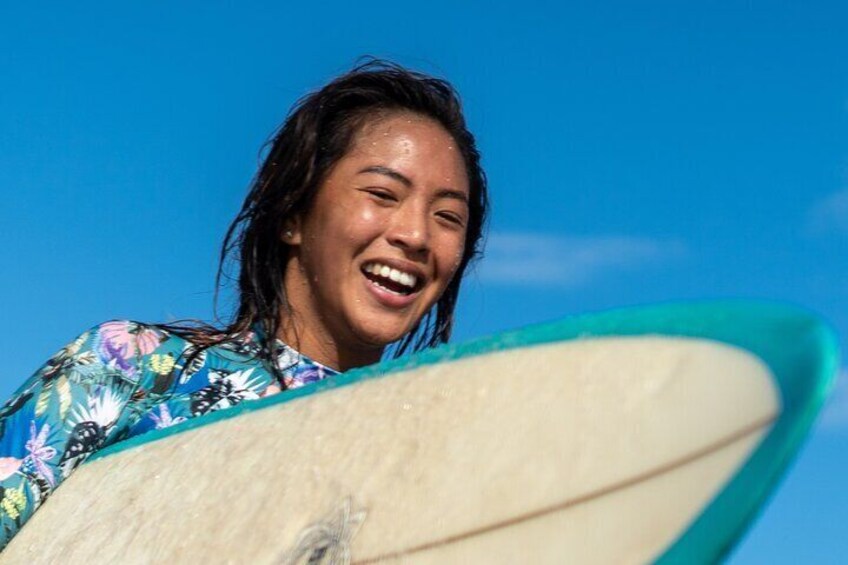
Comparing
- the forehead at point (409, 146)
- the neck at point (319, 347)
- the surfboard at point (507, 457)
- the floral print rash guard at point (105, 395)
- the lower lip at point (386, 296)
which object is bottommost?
the surfboard at point (507, 457)

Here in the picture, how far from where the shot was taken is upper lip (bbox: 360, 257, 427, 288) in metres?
3.45

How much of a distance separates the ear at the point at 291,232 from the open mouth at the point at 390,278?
27 cm

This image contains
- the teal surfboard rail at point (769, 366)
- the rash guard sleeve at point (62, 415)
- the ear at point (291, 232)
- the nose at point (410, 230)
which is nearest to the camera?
the teal surfboard rail at point (769, 366)

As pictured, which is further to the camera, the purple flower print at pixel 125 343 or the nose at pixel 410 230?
the nose at pixel 410 230

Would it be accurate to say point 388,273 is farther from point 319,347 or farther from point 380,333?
point 319,347

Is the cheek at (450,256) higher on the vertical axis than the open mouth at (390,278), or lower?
higher

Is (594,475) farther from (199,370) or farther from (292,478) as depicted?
(199,370)

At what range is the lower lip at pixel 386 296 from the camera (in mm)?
3469

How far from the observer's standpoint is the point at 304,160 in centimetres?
364

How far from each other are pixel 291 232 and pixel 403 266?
37 cm

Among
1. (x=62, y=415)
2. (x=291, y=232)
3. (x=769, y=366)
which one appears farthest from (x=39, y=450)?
(x=769, y=366)

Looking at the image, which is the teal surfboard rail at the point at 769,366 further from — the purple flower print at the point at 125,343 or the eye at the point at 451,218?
the purple flower print at the point at 125,343

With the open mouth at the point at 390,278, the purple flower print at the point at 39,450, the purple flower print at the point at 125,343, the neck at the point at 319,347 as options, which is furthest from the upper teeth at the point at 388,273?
the purple flower print at the point at 39,450

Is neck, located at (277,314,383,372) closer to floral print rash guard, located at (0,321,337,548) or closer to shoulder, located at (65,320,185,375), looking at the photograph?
floral print rash guard, located at (0,321,337,548)
